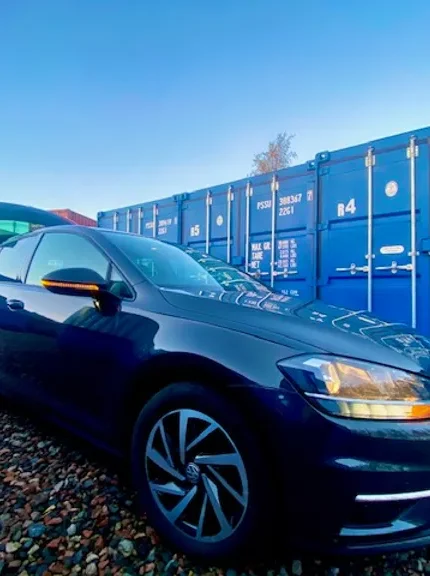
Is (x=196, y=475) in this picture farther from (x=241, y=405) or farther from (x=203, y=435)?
Result: (x=241, y=405)

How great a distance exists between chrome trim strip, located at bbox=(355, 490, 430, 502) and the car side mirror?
138 centimetres

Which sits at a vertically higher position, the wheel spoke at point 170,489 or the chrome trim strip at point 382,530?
the chrome trim strip at point 382,530

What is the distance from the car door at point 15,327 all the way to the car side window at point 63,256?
11cm

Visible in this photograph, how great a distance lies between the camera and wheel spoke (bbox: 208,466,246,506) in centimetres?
135

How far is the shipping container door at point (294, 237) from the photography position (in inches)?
180

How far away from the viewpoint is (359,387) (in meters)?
1.28

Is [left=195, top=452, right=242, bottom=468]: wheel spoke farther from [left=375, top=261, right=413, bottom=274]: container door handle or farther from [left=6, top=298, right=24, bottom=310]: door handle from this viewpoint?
[left=375, top=261, right=413, bottom=274]: container door handle

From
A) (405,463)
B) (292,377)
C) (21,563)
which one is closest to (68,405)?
(21,563)

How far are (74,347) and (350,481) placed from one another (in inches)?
57.3

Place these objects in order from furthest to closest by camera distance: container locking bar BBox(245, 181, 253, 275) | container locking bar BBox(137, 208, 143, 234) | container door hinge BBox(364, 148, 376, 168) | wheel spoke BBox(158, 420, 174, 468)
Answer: container locking bar BBox(137, 208, 143, 234) < container locking bar BBox(245, 181, 253, 275) < container door hinge BBox(364, 148, 376, 168) < wheel spoke BBox(158, 420, 174, 468)

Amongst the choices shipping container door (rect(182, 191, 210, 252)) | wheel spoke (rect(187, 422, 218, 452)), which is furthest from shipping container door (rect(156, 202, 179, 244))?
wheel spoke (rect(187, 422, 218, 452))

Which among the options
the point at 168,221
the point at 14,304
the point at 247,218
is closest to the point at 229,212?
the point at 247,218

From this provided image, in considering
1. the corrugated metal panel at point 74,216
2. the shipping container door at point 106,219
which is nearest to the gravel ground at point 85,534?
the shipping container door at point 106,219

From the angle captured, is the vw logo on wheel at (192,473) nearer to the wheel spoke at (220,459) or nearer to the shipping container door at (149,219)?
the wheel spoke at (220,459)
